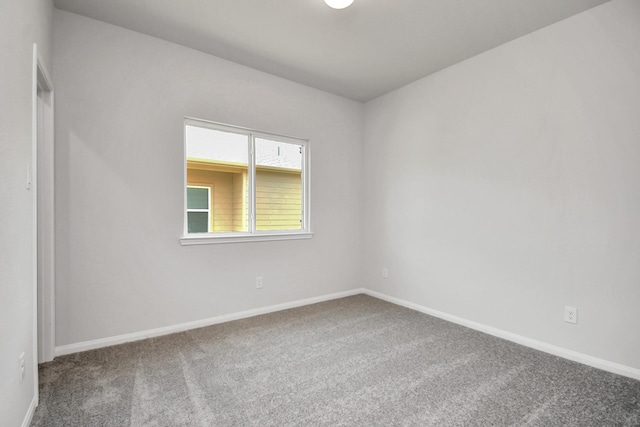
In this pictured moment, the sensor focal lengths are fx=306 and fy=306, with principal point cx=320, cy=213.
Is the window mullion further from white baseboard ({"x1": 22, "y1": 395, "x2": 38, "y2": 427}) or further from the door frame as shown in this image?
white baseboard ({"x1": 22, "y1": 395, "x2": 38, "y2": 427})

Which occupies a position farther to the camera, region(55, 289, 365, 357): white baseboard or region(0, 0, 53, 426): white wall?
region(55, 289, 365, 357): white baseboard

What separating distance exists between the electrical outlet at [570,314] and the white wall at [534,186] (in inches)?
1.5

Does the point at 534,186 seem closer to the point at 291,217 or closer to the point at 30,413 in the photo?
the point at 291,217

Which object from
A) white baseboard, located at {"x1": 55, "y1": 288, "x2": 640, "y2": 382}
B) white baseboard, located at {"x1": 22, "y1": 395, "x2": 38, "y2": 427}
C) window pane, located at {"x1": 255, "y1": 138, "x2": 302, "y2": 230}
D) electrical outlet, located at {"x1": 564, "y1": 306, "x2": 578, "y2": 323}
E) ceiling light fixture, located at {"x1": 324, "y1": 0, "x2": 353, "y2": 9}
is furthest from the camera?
window pane, located at {"x1": 255, "y1": 138, "x2": 302, "y2": 230}

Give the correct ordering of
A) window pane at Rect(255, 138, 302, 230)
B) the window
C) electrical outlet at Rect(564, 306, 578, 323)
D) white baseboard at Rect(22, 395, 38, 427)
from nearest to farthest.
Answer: white baseboard at Rect(22, 395, 38, 427), electrical outlet at Rect(564, 306, 578, 323), the window, window pane at Rect(255, 138, 302, 230)

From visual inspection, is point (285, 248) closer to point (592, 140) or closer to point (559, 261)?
point (559, 261)

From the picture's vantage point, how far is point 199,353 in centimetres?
249

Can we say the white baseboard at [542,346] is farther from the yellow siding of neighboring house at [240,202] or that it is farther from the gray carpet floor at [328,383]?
the yellow siding of neighboring house at [240,202]

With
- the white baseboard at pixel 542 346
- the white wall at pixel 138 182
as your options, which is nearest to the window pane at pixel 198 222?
the white wall at pixel 138 182

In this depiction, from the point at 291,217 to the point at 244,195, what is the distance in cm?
67

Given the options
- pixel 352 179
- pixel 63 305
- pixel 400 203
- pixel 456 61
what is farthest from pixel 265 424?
pixel 456 61

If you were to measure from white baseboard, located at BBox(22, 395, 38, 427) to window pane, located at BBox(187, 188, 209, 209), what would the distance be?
176 cm

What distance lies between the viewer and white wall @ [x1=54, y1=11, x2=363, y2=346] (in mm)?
2471

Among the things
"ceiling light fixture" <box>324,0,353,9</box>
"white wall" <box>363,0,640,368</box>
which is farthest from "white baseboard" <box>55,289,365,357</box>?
"ceiling light fixture" <box>324,0,353,9</box>
